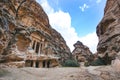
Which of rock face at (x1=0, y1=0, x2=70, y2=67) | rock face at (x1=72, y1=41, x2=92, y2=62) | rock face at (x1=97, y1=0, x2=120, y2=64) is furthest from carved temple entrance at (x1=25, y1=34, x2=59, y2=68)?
rock face at (x1=72, y1=41, x2=92, y2=62)

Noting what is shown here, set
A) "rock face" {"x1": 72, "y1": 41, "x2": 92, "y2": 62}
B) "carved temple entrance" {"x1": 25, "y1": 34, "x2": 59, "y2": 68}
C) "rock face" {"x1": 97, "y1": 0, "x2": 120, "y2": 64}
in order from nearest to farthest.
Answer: "rock face" {"x1": 97, "y1": 0, "x2": 120, "y2": 64} < "carved temple entrance" {"x1": 25, "y1": 34, "x2": 59, "y2": 68} < "rock face" {"x1": 72, "y1": 41, "x2": 92, "y2": 62}

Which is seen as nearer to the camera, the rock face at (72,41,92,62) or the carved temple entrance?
the carved temple entrance

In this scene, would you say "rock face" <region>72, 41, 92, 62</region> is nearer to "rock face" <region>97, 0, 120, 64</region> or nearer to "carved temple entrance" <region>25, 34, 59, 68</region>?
"carved temple entrance" <region>25, 34, 59, 68</region>

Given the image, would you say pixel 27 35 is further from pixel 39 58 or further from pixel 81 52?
pixel 81 52

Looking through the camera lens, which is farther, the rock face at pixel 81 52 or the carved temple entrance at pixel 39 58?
the rock face at pixel 81 52

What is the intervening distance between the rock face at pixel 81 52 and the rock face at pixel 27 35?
1407cm

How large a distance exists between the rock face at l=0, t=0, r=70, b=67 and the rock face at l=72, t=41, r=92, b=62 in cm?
1407

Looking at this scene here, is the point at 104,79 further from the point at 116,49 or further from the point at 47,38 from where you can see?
the point at 47,38

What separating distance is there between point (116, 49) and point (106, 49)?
3.27 meters

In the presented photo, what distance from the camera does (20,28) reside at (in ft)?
101

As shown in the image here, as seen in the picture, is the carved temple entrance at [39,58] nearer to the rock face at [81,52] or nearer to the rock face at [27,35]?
the rock face at [27,35]

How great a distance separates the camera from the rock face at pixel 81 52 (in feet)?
223

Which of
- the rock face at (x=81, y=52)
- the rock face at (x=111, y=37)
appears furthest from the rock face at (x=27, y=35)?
the rock face at (x=81, y=52)

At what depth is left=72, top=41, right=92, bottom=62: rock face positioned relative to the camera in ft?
223
